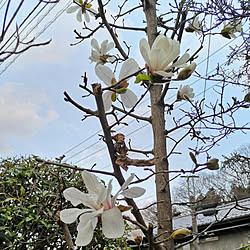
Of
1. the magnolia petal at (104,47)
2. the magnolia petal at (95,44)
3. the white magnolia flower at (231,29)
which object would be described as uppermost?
the white magnolia flower at (231,29)

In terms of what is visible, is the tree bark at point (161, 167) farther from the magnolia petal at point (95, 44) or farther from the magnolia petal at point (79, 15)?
the magnolia petal at point (79, 15)

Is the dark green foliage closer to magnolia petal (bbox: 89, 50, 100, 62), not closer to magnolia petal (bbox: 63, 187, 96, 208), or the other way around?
magnolia petal (bbox: 89, 50, 100, 62)

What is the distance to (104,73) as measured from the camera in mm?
444

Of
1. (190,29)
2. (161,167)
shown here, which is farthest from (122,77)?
(190,29)

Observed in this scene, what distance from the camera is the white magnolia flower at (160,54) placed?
Answer: 42 cm

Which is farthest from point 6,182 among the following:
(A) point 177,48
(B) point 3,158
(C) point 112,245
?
(A) point 177,48

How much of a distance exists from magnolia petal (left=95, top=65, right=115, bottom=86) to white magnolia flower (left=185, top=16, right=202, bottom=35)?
21.4 inches

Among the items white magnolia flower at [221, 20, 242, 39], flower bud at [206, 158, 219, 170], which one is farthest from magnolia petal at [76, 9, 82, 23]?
flower bud at [206, 158, 219, 170]

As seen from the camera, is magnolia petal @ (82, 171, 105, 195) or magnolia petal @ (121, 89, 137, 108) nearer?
magnolia petal @ (82, 171, 105, 195)

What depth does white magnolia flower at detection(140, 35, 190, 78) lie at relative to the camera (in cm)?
42

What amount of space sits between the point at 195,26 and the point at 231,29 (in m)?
0.11

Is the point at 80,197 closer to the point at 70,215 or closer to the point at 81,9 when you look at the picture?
the point at 70,215

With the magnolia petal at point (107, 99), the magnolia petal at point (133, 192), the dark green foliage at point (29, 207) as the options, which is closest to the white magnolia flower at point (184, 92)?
the magnolia petal at point (107, 99)

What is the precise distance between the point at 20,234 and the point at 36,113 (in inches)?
83.0
